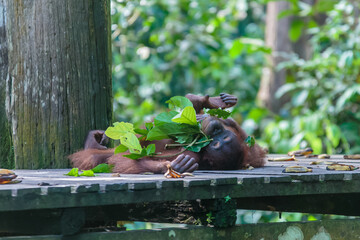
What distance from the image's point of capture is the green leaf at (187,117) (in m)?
2.95

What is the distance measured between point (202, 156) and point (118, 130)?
48cm

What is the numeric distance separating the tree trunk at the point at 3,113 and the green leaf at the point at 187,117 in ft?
4.40

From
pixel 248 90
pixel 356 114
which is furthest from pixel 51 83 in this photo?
pixel 248 90

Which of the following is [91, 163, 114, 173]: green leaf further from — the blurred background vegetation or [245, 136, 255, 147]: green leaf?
the blurred background vegetation

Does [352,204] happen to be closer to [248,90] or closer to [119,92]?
[119,92]

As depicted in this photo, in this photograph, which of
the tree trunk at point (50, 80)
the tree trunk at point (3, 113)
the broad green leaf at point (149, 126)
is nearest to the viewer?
the broad green leaf at point (149, 126)

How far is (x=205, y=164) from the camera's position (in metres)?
3.06

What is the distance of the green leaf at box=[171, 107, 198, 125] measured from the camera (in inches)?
116

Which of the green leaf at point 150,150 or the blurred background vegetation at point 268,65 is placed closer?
the green leaf at point 150,150

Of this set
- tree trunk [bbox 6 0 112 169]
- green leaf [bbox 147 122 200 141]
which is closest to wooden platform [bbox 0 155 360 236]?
green leaf [bbox 147 122 200 141]

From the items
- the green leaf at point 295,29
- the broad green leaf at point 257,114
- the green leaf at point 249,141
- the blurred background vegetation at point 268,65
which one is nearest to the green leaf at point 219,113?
the green leaf at point 249,141

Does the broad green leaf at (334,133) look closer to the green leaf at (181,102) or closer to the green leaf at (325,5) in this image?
the green leaf at (325,5)

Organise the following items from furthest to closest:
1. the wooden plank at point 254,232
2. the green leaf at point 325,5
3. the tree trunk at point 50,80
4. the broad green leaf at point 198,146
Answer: the green leaf at point 325,5
the tree trunk at point 50,80
the broad green leaf at point 198,146
the wooden plank at point 254,232

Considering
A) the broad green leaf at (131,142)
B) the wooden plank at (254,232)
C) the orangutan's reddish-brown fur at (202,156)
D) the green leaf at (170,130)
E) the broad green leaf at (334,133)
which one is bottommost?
the wooden plank at (254,232)
